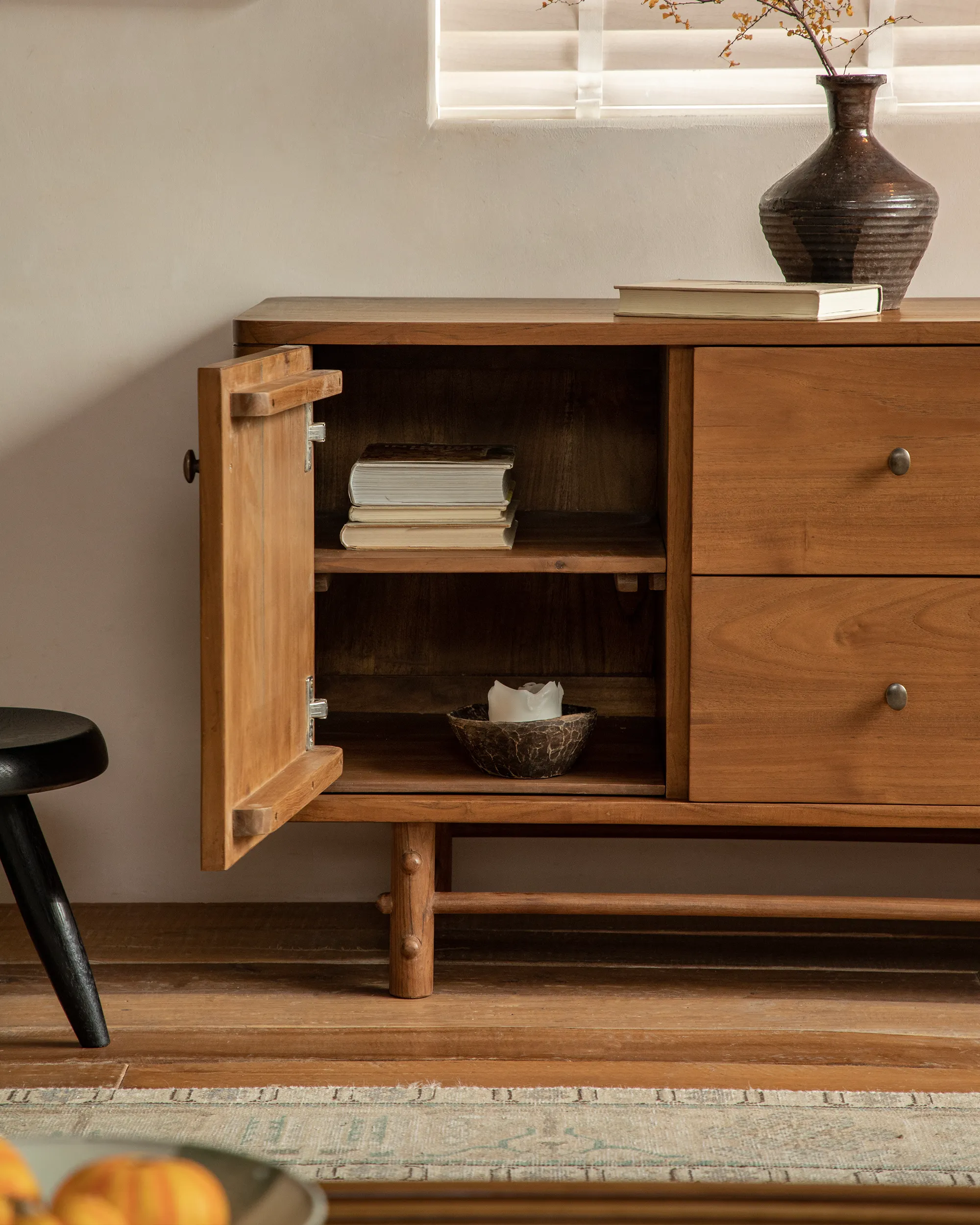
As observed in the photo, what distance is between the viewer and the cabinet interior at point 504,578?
174 cm

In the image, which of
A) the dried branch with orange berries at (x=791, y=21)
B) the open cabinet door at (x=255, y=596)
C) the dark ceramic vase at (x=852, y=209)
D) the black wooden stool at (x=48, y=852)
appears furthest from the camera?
the dried branch with orange berries at (x=791, y=21)

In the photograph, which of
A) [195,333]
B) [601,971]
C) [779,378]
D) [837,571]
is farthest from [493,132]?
[601,971]

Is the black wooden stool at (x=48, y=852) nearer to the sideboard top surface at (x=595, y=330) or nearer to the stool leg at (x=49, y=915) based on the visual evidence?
the stool leg at (x=49, y=915)

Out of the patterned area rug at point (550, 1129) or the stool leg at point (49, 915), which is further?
the stool leg at point (49, 915)

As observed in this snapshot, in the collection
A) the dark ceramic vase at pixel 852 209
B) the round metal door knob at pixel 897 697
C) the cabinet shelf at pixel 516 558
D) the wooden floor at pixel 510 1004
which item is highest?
the dark ceramic vase at pixel 852 209

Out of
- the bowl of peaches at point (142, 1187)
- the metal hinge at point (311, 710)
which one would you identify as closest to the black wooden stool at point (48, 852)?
the metal hinge at point (311, 710)

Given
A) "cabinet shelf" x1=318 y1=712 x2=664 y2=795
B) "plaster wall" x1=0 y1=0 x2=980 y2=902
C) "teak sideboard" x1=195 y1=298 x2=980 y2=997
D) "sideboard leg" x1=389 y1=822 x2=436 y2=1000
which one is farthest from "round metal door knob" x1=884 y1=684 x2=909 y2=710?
"plaster wall" x1=0 y1=0 x2=980 y2=902

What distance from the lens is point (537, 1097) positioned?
4.22 ft

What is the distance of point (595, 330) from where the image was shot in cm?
136

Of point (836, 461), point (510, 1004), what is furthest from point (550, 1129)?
point (836, 461)

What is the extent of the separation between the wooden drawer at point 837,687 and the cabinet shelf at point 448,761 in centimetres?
13

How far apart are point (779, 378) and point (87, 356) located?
915 millimetres

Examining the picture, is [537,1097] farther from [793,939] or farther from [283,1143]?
[793,939]

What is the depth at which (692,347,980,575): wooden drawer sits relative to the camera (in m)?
1.35
